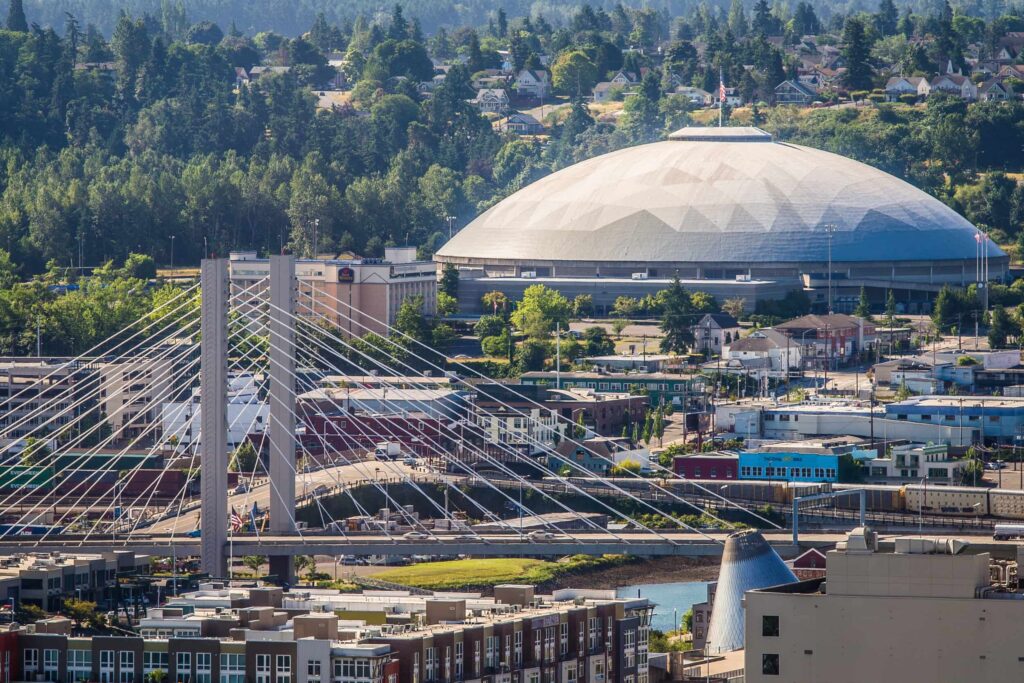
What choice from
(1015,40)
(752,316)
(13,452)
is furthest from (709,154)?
(1015,40)

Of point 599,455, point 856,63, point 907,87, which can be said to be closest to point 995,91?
point 907,87

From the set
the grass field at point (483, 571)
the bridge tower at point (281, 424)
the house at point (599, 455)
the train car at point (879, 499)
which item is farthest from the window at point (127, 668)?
the house at point (599, 455)

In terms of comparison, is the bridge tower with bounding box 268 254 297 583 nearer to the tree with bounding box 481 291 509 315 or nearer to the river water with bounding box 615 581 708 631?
the river water with bounding box 615 581 708 631

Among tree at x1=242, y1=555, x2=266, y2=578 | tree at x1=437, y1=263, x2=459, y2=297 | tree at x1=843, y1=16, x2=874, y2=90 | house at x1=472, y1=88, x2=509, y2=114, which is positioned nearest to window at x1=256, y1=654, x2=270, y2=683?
tree at x1=242, y1=555, x2=266, y2=578

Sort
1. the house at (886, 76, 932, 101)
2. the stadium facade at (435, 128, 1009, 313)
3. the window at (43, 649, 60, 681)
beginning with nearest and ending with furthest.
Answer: the window at (43, 649, 60, 681) < the stadium facade at (435, 128, 1009, 313) < the house at (886, 76, 932, 101)

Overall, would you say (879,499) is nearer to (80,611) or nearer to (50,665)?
(80,611)

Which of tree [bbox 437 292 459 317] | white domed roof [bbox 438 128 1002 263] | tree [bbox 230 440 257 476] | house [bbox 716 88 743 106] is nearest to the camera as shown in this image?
tree [bbox 230 440 257 476]

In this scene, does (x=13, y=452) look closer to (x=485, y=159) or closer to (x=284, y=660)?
(x=284, y=660)

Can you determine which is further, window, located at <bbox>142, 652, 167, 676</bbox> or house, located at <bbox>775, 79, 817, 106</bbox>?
house, located at <bbox>775, 79, 817, 106</bbox>
